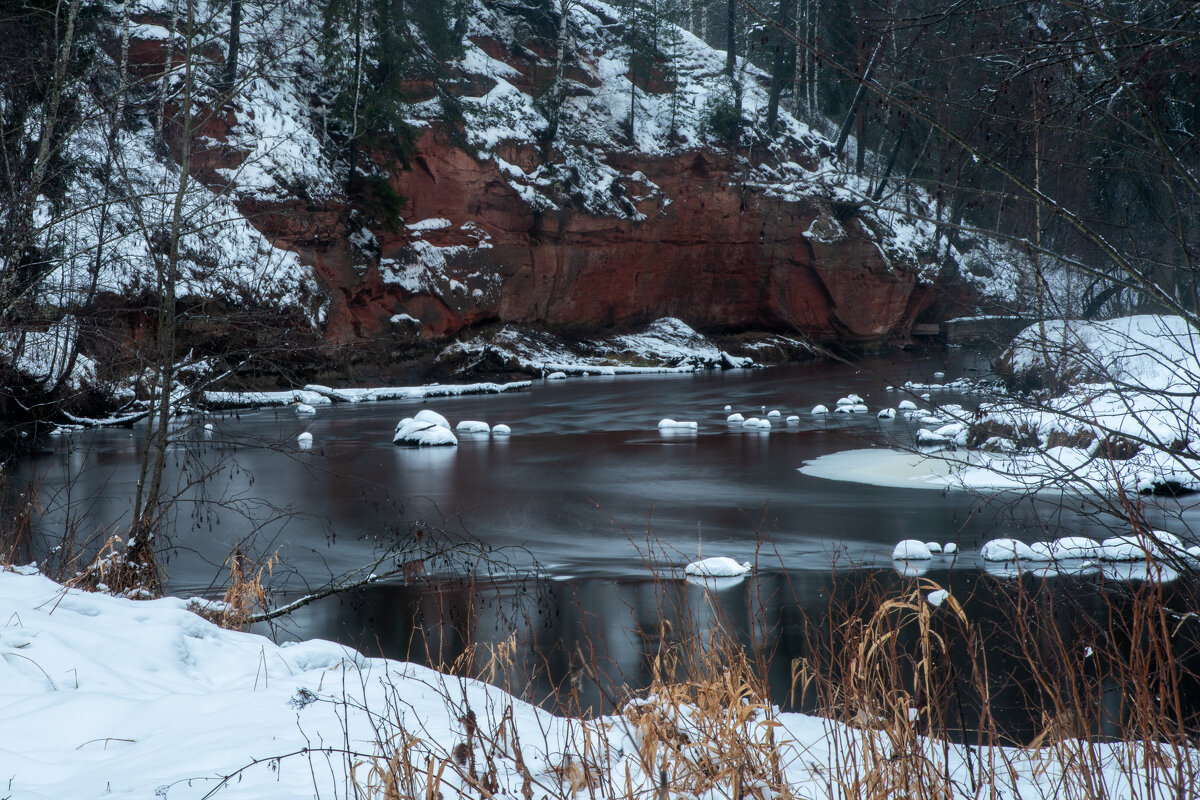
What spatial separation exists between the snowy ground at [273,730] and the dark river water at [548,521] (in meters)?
0.37

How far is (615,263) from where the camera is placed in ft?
141

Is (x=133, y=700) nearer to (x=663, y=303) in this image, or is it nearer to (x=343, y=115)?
(x=343, y=115)

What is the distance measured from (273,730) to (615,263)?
40.3 metres

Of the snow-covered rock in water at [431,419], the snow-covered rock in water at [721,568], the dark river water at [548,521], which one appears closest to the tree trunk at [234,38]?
the dark river water at [548,521]

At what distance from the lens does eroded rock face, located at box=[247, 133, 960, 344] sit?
34.7 metres

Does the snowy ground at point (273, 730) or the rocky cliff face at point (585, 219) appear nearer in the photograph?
the snowy ground at point (273, 730)

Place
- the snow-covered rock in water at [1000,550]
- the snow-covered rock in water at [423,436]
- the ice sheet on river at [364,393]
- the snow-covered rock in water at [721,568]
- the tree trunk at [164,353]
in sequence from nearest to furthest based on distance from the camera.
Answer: the tree trunk at [164,353], the snow-covered rock in water at [721,568], the snow-covered rock in water at [1000,550], the snow-covered rock in water at [423,436], the ice sheet on river at [364,393]

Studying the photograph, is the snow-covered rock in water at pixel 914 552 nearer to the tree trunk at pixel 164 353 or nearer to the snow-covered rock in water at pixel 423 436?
the tree trunk at pixel 164 353

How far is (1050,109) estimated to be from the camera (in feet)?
12.3

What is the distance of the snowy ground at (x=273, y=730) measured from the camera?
298 centimetres

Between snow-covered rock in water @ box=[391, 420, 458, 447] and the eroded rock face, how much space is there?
13297 millimetres

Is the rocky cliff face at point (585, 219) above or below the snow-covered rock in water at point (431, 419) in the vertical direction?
above

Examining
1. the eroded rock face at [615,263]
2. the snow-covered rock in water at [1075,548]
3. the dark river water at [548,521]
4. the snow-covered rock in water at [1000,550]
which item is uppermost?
the eroded rock face at [615,263]

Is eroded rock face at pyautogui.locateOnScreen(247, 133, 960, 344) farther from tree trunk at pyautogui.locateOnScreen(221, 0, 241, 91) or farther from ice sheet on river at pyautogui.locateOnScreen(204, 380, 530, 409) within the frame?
tree trunk at pyautogui.locateOnScreen(221, 0, 241, 91)
